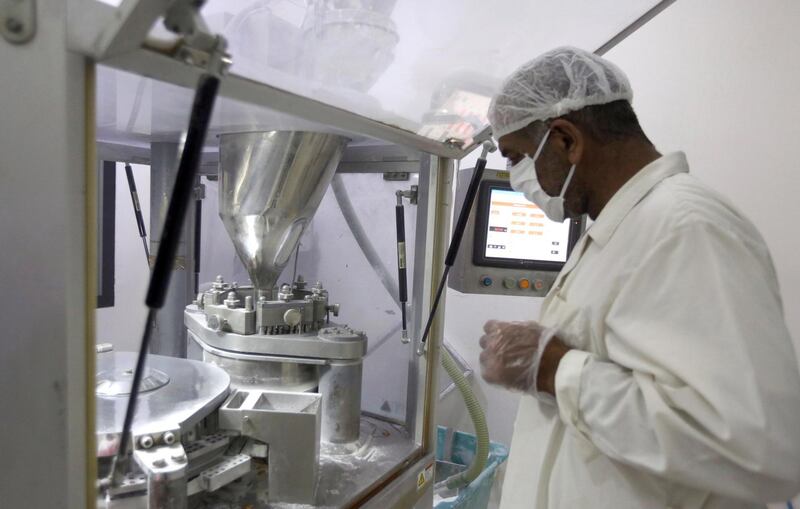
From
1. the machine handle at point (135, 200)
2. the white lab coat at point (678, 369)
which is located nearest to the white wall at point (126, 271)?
the machine handle at point (135, 200)

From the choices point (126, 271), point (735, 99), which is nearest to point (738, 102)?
point (735, 99)

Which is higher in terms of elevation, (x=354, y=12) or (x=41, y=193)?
(x=354, y=12)

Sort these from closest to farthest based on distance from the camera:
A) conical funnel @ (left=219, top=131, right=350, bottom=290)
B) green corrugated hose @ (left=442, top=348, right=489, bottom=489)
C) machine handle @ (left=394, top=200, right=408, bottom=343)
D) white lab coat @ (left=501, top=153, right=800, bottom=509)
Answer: white lab coat @ (left=501, top=153, right=800, bottom=509), conical funnel @ (left=219, top=131, right=350, bottom=290), machine handle @ (left=394, top=200, right=408, bottom=343), green corrugated hose @ (left=442, top=348, right=489, bottom=489)

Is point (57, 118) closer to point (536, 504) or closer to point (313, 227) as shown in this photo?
point (536, 504)

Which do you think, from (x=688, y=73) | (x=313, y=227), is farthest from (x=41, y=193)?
(x=688, y=73)

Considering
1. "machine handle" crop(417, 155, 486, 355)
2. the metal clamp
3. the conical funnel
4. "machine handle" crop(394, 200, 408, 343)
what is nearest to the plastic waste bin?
"machine handle" crop(394, 200, 408, 343)

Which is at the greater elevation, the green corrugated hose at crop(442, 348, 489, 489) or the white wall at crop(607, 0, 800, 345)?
the white wall at crop(607, 0, 800, 345)

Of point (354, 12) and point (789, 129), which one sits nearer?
point (354, 12)

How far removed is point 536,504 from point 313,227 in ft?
3.68

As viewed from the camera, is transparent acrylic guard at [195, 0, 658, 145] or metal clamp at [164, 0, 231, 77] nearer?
metal clamp at [164, 0, 231, 77]

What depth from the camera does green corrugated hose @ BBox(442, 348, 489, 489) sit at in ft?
4.62

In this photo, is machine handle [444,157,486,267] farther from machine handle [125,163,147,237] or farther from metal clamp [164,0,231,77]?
machine handle [125,163,147,237]

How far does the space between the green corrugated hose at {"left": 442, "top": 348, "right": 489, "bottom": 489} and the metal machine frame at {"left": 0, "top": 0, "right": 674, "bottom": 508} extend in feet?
3.35

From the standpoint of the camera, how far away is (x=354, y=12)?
0.64 meters
